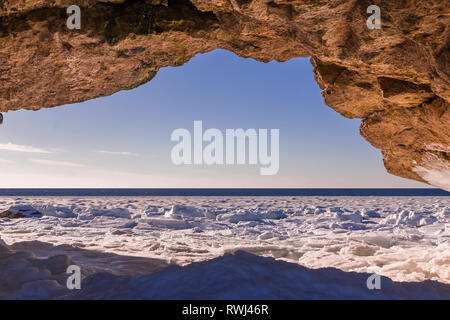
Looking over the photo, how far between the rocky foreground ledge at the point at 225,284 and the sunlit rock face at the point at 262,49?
8.49ft

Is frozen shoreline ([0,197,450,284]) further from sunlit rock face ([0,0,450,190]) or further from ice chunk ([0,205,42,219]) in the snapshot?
sunlit rock face ([0,0,450,190])

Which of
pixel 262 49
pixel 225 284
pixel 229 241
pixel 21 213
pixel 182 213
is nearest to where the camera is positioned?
pixel 225 284

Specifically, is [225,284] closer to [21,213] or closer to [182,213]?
[182,213]

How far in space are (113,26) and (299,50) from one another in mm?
2941

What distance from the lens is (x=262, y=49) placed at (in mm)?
4742

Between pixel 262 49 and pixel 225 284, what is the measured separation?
11.9 feet

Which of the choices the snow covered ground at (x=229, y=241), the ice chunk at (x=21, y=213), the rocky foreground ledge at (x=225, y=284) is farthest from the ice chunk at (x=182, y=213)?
the rocky foreground ledge at (x=225, y=284)

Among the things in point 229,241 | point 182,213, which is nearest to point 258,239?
point 229,241

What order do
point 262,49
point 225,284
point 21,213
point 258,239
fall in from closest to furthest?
Result: point 225,284, point 262,49, point 258,239, point 21,213

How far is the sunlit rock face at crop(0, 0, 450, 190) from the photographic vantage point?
3215mm

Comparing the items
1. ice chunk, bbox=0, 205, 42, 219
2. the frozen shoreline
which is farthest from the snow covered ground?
ice chunk, bbox=0, 205, 42, 219

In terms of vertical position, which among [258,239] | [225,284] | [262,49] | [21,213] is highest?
[262,49]

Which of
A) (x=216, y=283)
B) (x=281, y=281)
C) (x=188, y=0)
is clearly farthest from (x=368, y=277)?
(x=188, y=0)

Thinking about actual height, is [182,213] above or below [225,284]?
below
